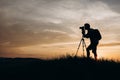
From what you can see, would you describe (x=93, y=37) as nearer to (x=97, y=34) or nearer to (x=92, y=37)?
(x=92, y=37)

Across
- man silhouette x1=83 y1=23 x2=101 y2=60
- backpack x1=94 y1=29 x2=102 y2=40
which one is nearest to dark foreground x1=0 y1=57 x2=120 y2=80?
man silhouette x1=83 y1=23 x2=101 y2=60

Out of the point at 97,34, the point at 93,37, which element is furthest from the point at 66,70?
the point at 97,34

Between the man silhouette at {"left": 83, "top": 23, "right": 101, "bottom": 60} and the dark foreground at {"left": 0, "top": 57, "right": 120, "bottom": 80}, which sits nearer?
the dark foreground at {"left": 0, "top": 57, "right": 120, "bottom": 80}

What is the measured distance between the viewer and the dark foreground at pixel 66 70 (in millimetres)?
14641

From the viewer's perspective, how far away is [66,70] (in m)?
15.3

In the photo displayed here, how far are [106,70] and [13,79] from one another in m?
5.30

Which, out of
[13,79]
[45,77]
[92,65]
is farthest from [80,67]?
[13,79]

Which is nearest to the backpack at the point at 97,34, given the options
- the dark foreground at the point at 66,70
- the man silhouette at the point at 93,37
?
the man silhouette at the point at 93,37

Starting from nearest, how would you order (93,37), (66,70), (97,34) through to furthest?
(66,70) → (97,34) → (93,37)

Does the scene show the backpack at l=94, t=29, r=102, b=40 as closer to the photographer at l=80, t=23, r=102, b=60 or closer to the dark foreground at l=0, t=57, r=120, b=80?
the photographer at l=80, t=23, r=102, b=60

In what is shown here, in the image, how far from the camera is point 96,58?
720 inches

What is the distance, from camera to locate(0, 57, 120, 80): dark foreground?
14.6 metres

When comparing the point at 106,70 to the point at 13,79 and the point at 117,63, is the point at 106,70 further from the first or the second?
the point at 13,79

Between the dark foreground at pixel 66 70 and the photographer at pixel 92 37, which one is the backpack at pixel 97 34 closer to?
the photographer at pixel 92 37
